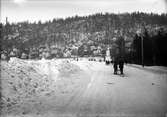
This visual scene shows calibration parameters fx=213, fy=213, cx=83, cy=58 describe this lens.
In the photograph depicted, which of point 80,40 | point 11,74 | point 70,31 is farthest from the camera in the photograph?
point 80,40

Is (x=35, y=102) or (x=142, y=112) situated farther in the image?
(x=35, y=102)

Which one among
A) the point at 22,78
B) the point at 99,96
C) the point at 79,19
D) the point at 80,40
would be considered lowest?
the point at 99,96

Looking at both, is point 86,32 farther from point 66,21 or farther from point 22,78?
point 22,78

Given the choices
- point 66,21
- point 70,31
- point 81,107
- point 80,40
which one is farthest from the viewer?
point 80,40

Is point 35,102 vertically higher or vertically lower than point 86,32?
lower

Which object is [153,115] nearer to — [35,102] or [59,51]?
[35,102]

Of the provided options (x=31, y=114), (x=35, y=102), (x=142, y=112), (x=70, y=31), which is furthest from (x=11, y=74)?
(x=70, y=31)

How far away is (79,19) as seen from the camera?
131 meters

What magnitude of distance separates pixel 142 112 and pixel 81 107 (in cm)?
215

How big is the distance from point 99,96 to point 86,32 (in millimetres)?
150092

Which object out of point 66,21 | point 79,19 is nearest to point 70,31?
point 79,19

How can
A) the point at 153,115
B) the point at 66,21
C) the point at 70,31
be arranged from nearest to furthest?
the point at 153,115 → the point at 66,21 → the point at 70,31

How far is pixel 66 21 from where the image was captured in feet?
382

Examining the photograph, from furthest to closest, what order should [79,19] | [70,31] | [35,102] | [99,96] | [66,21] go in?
[70,31] → [79,19] → [66,21] → [99,96] → [35,102]
